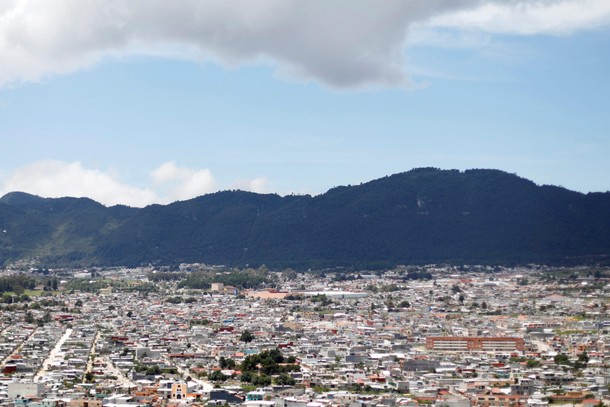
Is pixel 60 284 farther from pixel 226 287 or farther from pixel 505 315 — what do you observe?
pixel 505 315

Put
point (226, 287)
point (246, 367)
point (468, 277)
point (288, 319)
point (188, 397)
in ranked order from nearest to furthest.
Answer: point (188, 397)
point (246, 367)
point (288, 319)
point (226, 287)
point (468, 277)

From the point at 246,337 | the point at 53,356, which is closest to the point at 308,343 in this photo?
the point at 246,337

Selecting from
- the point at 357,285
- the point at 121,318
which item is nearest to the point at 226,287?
the point at 357,285

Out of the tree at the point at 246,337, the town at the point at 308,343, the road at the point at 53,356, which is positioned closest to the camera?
the town at the point at 308,343

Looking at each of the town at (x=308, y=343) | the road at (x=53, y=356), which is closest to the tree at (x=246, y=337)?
the town at (x=308, y=343)

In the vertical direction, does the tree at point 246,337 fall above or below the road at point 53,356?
above

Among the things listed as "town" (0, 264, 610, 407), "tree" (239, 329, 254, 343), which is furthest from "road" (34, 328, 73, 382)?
"tree" (239, 329, 254, 343)

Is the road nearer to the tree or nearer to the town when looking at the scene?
the town

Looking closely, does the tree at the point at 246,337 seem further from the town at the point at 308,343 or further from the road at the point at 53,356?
the road at the point at 53,356
